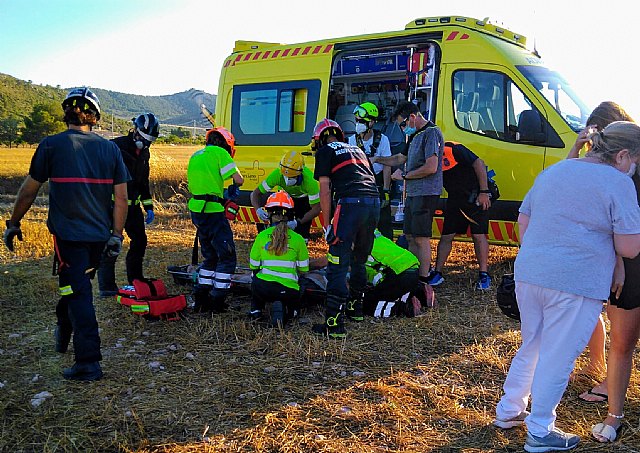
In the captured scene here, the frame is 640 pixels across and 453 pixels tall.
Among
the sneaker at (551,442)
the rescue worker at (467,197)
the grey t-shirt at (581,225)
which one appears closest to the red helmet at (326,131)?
the rescue worker at (467,197)

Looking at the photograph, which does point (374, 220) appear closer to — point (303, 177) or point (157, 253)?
point (303, 177)

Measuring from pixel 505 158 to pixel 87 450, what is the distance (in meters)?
5.61

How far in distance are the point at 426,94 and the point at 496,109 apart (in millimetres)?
1215

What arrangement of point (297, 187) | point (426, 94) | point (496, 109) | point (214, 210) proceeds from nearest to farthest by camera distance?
1. point (214, 210)
2. point (297, 187)
3. point (496, 109)
4. point (426, 94)

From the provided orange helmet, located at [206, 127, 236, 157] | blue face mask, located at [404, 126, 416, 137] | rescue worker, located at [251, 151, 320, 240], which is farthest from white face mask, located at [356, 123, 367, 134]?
orange helmet, located at [206, 127, 236, 157]

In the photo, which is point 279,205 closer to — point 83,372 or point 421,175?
point 421,175

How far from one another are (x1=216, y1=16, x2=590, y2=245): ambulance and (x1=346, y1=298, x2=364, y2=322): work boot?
219cm

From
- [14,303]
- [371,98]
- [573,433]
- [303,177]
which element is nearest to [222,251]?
[303,177]

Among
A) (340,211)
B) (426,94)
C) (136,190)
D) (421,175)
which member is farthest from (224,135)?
(426,94)

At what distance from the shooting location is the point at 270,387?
403 cm

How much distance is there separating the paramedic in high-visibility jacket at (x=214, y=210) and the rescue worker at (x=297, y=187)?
0.53 metres

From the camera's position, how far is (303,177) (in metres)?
6.55

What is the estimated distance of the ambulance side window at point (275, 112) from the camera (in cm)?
850

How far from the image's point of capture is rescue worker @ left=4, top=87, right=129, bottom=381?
403cm
